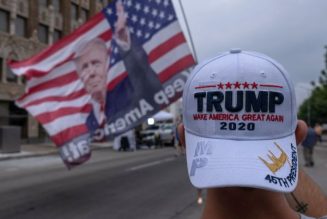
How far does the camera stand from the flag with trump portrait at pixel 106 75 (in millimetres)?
11078

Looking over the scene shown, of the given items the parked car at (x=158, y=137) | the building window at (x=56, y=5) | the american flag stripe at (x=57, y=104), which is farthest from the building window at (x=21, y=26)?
the american flag stripe at (x=57, y=104)

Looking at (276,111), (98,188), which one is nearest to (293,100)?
(276,111)

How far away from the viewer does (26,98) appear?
11.4 metres

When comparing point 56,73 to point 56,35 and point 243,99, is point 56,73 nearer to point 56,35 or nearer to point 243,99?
point 243,99

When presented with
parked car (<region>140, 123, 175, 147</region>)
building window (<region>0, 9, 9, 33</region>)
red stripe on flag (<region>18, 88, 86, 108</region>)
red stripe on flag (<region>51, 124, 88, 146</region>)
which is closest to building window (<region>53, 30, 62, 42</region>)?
building window (<region>0, 9, 9, 33</region>)

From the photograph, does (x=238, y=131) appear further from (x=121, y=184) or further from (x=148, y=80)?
(x=121, y=184)

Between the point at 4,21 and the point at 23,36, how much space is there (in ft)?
7.60

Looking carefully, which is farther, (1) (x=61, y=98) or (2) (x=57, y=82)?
(2) (x=57, y=82)

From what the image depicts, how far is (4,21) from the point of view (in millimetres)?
36125

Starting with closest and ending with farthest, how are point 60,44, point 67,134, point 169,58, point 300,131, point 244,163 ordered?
point 244,163 < point 300,131 < point 67,134 < point 60,44 < point 169,58

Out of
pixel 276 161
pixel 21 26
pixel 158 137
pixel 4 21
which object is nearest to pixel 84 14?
pixel 21 26

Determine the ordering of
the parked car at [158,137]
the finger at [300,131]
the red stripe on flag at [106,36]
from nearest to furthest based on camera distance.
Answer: the finger at [300,131], the red stripe on flag at [106,36], the parked car at [158,137]

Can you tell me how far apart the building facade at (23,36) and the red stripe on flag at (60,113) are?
25078 millimetres

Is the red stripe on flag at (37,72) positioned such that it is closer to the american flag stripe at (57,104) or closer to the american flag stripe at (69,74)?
the american flag stripe at (69,74)
